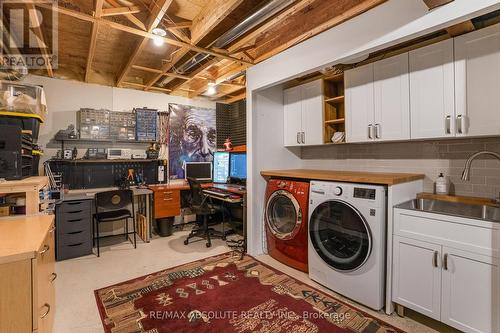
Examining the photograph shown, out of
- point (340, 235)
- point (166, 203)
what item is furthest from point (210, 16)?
point (166, 203)

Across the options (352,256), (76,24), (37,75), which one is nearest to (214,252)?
(352,256)

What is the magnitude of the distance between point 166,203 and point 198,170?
3.06 feet

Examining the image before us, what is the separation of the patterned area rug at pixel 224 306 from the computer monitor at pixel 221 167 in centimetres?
194

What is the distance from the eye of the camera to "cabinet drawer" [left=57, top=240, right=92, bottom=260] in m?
3.15

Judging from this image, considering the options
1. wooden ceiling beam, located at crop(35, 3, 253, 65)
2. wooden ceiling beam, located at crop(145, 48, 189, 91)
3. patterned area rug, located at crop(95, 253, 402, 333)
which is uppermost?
wooden ceiling beam, located at crop(145, 48, 189, 91)

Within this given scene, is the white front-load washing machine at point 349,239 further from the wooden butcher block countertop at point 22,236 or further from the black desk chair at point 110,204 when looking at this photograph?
the black desk chair at point 110,204

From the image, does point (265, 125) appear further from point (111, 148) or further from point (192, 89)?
point (111, 148)

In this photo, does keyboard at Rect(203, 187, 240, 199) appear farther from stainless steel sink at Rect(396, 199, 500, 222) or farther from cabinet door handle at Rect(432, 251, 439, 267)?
cabinet door handle at Rect(432, 251, 439, 267)

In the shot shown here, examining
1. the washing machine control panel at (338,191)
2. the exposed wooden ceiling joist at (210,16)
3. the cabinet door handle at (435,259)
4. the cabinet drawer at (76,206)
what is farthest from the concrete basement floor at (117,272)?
the exposed wooden ceiling joist at (210,16)

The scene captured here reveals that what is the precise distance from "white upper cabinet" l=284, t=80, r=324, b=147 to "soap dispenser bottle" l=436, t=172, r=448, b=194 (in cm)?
126

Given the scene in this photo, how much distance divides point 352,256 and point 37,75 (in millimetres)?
4880

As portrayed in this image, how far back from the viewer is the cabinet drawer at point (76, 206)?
316cm

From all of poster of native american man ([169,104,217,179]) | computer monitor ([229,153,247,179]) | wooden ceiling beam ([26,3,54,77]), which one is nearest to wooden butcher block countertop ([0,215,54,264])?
wooden ceiling beam ([26,3,54,77])

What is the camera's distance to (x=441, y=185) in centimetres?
231
